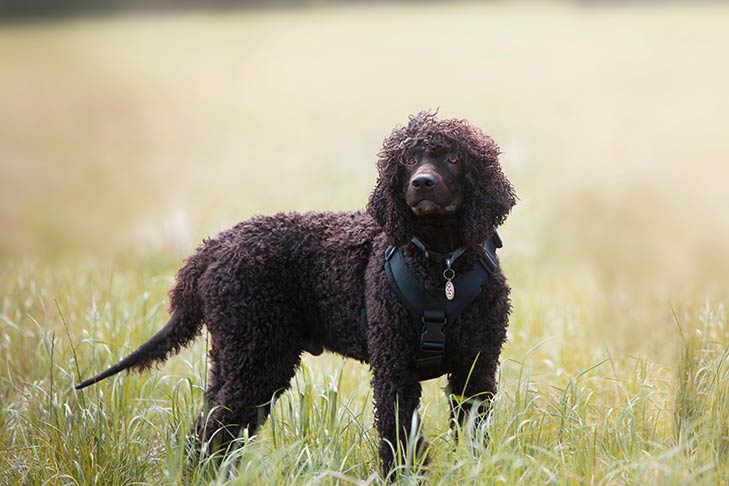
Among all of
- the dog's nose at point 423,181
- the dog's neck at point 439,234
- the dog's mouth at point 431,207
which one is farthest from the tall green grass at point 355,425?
the dog's nose at point 423,181

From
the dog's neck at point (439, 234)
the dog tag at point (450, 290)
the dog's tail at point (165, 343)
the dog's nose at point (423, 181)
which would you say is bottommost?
the dog's tail at point (165, 343)

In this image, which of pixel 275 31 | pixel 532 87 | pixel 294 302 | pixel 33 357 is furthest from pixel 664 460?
pixel 275 31

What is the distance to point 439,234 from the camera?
3.71 m

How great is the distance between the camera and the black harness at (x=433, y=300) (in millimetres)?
3611

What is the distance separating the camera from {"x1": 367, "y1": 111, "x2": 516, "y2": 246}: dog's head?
3.60 meters

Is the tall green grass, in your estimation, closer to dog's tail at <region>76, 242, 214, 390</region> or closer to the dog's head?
dog's tail at <region>76, 242, 214, 390</region>

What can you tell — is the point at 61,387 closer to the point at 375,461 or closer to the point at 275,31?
the point at 375,461

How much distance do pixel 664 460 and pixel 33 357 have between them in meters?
3.69

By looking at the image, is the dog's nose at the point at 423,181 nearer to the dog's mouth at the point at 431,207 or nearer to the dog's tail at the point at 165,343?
the dog's mouth at the point at 431,207

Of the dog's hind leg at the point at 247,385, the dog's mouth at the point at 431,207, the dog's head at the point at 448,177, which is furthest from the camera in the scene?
the dog's hind leg at the point at 247,385

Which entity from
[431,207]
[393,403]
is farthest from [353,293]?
[431,207]

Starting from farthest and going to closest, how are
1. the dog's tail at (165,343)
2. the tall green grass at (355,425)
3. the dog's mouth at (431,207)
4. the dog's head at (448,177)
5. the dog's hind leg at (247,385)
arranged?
1. the dog's tail at (165,343)
2. the dog's hind leg at (247,385)
3. the dog's head at (448,177)
4. the dog's mouth at (431,207)
5. the tall green grass at (355,425)

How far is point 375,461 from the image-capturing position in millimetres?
3766

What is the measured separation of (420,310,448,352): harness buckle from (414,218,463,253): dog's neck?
0.30 m
